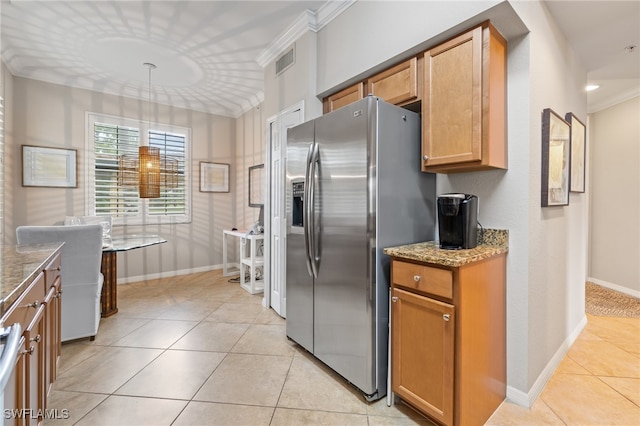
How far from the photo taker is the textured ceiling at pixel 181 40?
229cm

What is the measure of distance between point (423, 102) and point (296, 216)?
1224 mm

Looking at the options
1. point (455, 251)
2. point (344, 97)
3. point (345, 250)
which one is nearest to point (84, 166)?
point (344, 97)

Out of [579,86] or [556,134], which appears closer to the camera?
[556,134]

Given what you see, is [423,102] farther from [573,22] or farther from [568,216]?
[568,216]

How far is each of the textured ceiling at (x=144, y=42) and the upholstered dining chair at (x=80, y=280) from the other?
6.33 ft

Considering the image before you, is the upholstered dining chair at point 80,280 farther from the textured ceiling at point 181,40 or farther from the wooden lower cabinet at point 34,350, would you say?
the textured ceiling at point 181,40

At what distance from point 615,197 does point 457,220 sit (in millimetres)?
3771

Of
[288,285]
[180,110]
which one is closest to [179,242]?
[180,110]

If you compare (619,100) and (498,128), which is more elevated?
(619,100)

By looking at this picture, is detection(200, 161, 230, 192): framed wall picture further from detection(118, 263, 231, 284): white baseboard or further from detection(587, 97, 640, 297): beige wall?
detection(587, 97, 640, 297): beige wall

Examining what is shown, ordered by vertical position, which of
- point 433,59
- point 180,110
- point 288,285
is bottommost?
point 288,285

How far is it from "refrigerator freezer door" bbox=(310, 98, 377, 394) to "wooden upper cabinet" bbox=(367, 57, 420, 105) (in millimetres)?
443

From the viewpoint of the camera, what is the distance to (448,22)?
177 cm

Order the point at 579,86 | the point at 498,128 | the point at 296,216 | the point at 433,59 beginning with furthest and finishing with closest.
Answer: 1. the point at 579,86
2. the point at 296,216
3. the point at 433,59
4. the point at 498,128
